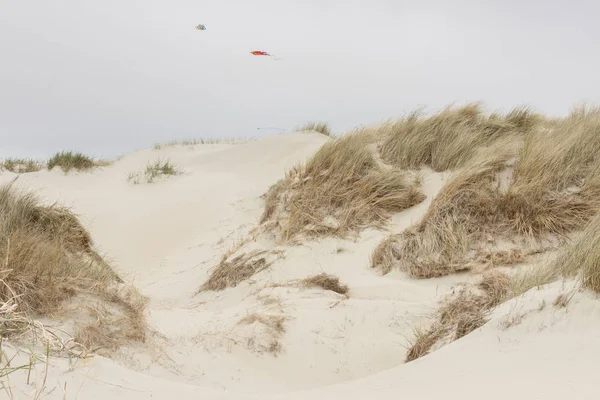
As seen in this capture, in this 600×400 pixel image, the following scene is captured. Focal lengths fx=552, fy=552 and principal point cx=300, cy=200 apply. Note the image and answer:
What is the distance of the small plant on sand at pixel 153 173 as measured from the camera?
38.9 ft

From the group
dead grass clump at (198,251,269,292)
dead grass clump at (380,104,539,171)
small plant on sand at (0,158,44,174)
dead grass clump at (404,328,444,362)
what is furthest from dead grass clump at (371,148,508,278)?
small plant on sand at (0,158,44,174)

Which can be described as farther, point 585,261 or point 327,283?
point 327,283

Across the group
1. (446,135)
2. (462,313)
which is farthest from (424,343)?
(446,135)

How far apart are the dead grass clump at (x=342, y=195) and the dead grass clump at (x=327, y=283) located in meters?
1.10

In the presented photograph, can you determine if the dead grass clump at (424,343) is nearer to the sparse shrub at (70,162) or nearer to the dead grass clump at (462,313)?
the dead grass clump at (462,313)

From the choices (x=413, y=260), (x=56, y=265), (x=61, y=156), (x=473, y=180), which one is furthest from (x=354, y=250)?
(x=61, y=156)

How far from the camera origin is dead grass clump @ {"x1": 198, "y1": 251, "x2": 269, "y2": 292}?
6270mm

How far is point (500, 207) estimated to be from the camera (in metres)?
5.67

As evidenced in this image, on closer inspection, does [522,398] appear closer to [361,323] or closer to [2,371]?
[2,371]

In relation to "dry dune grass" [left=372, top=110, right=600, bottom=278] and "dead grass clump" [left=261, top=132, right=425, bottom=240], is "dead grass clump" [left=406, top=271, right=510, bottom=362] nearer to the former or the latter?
"dry dune grass" [left=372, top=110, right=600, bottom=278]

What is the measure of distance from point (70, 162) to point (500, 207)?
10.3 meters

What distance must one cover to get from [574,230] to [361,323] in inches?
98.4

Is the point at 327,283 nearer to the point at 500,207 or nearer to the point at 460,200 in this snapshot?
the point at 460,200

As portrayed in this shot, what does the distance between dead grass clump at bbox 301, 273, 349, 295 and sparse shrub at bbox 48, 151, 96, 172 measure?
9293 millimetres
